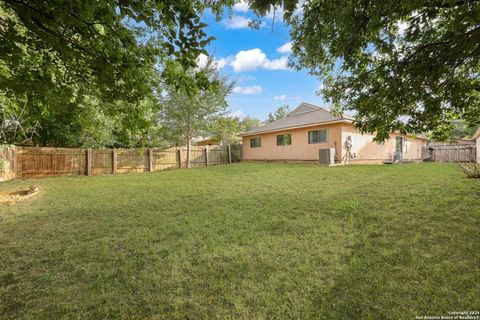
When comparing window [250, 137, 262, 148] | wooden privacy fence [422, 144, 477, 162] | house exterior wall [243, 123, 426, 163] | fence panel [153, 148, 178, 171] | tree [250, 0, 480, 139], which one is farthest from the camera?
window [250, 137, 262, 148]

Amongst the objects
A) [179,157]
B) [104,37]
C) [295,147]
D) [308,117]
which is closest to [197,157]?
[179,157]

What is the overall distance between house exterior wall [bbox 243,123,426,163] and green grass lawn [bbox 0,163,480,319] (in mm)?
7752

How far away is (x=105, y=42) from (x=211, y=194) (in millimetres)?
5109

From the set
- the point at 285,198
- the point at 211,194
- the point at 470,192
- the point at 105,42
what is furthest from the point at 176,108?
the point at 470,192

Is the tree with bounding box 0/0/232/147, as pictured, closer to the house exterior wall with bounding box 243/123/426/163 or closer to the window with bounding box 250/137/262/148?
the house exterior wall with bounding box 243/123/426/163

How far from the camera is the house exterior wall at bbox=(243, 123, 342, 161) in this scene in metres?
13.4

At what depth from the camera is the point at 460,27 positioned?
2773 mm

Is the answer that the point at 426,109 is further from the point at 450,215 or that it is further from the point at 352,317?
the point at 352,317

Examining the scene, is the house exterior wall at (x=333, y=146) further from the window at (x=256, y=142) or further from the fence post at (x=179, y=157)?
the fence post at (x=179, y=157)

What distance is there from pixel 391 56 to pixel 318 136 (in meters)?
11.2

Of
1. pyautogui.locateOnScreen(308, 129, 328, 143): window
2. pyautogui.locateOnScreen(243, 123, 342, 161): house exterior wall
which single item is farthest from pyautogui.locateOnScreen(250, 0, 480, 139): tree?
pyautogui.locateOnScreen(308, 129, 328, 143): window

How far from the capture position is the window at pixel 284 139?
16.2 metres

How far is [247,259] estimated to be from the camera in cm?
294

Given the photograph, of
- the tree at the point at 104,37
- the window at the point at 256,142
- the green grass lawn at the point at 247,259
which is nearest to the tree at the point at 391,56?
the tree at the point at 104,37
